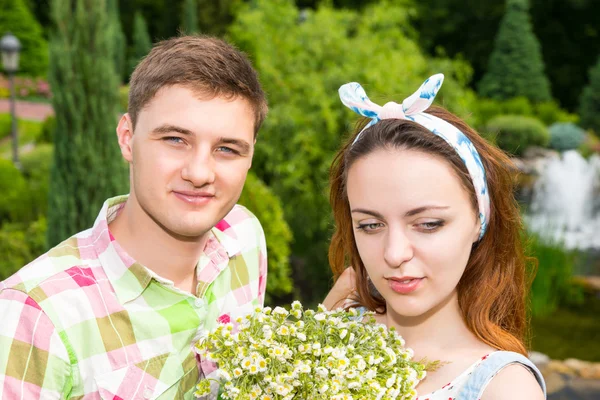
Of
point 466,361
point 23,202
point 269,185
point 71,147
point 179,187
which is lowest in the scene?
point 23,202

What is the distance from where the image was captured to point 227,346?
1.97 meters

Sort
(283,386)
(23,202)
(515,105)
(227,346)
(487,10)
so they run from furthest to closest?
(487,10), (515,105), (23,202), (227,346), (283,386)

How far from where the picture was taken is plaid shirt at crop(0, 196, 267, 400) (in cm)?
204

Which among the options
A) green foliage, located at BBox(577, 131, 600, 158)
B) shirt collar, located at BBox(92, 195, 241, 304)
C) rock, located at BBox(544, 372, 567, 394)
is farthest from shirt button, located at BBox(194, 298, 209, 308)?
green foliage, located at BBox(577, 131, 600, 158)

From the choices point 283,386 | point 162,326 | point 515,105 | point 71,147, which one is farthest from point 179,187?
point 515,105

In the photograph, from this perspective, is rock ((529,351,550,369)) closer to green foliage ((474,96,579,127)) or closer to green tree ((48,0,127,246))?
green tree ((48,0,127,246))

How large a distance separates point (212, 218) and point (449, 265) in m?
0.77

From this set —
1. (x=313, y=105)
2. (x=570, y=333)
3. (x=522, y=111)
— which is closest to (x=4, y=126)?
(x=522, y=111)

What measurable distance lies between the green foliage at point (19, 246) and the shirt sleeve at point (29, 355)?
637 cm

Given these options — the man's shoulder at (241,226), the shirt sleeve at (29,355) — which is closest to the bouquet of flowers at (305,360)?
the shirt sleeve at (29,355)

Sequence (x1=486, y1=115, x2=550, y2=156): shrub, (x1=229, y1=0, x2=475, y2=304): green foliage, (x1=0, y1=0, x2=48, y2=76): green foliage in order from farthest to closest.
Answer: (x1=0, y1=0, x2=48, y2=76): green foliage < (x1=486, y1=115, x2=550, y2=156): shrub < (x1=229, y1=0, x2=475, y2=304): green foliage

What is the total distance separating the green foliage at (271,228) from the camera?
6.48 meters

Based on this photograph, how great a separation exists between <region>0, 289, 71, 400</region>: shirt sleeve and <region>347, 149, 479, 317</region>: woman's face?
963mm

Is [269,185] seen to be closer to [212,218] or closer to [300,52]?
[300,52]
